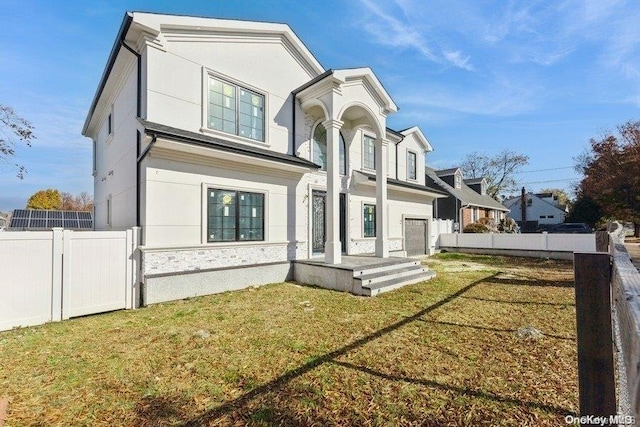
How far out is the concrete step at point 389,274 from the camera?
8188 millimetres

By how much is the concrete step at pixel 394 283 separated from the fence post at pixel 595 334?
19.8ft

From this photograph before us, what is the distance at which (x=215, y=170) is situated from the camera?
837 centimetres

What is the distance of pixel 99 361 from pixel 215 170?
17.7 feet

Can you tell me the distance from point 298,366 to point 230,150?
235 inches

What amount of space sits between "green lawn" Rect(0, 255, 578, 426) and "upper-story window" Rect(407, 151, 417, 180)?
10.6m

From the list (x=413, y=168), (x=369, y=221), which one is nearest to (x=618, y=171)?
(x=413, y=168)

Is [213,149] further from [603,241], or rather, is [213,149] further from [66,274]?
[603,241]

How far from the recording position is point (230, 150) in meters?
8.02

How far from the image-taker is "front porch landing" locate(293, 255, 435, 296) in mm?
8078

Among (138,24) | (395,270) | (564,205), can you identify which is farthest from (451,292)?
(564,205)

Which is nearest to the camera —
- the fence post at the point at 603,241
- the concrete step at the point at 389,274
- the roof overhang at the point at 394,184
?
the fence post at the point at 603,241

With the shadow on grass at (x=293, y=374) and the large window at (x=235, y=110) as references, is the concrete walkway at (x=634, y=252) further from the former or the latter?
the large window at (x=235, y=110)

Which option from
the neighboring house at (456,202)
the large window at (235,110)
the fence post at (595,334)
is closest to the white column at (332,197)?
the large window at (235,110)

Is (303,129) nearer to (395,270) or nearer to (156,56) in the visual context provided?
(156,56)
